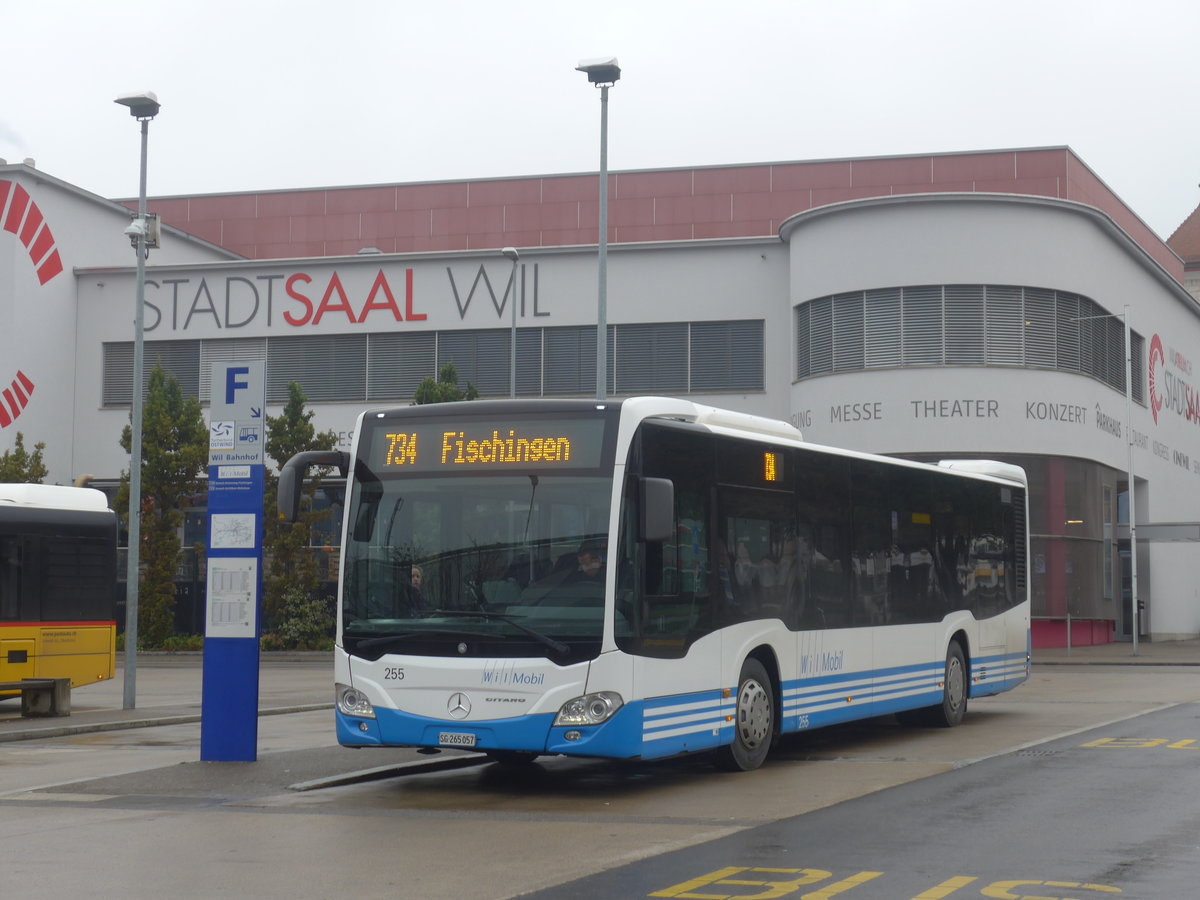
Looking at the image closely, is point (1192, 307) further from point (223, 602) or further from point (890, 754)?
point (223, 602)

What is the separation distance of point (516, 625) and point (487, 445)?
4.72ft

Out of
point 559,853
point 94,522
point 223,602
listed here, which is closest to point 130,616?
point 94,522

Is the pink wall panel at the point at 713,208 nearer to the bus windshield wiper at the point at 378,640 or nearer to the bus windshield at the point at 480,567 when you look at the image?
the bus windshield at the point at 480,567

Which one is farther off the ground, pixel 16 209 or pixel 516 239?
pixel 516 239

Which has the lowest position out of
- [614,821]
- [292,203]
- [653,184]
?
[614,821]

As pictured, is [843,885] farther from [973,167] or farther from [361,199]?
[361,199]

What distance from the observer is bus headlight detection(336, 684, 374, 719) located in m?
12.0

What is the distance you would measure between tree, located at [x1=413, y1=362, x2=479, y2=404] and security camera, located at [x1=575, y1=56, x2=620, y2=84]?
1281cm

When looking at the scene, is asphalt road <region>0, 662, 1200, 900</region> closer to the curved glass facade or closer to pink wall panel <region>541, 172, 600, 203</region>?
the curved glass facade

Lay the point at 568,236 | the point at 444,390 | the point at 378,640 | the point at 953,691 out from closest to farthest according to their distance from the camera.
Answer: the point at 378,640 < the point at 953,691 < the point at 444,390 < the point at 568,236

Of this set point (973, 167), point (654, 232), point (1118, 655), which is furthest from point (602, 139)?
point (654, 232)

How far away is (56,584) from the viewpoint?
20.7 m

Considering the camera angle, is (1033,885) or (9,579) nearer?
(1033,885)

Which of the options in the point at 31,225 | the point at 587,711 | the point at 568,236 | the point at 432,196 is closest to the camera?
the point at 587,711
